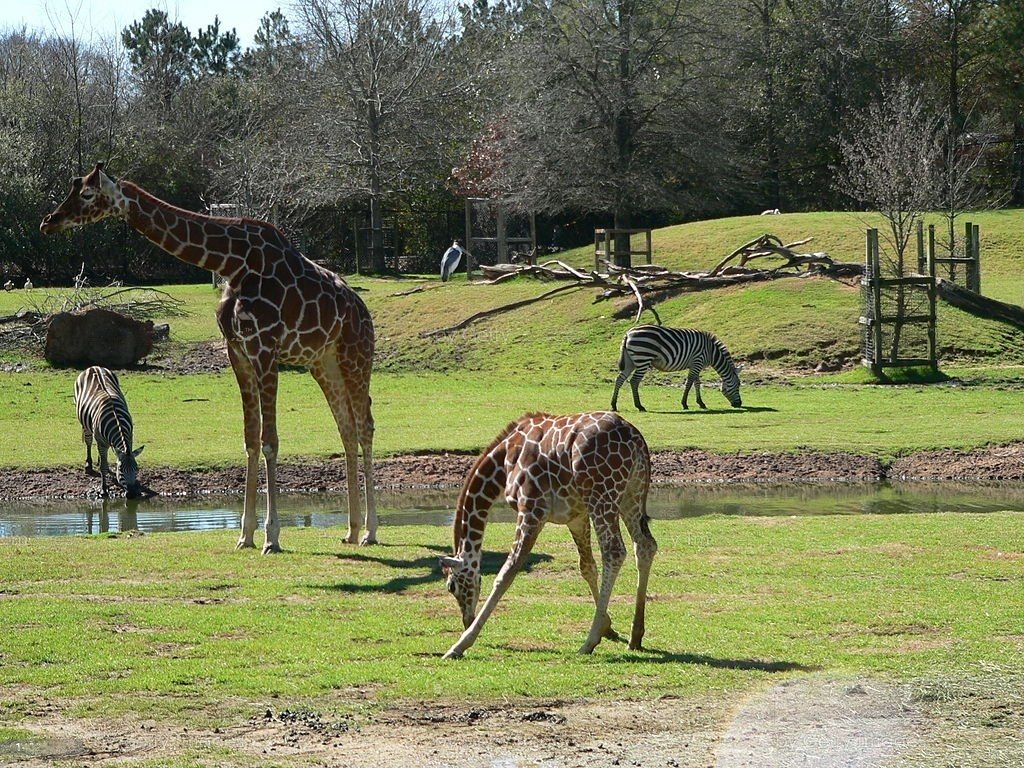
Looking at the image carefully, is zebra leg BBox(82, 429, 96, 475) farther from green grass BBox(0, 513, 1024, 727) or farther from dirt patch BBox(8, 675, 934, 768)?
dirt patch BBox(8, 675, 934, 768)

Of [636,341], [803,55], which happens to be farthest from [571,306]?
[803,55]

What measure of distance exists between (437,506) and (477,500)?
921 centimetres

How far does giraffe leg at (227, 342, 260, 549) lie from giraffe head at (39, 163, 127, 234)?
5.71 ft

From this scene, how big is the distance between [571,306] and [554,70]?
422 inches

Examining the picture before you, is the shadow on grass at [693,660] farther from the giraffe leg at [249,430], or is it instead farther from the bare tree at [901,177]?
the bare tree at [901,177]

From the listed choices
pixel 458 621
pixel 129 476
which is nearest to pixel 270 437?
pixel 458 621

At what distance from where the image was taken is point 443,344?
110 feet

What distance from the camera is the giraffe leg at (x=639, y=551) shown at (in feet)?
31.2

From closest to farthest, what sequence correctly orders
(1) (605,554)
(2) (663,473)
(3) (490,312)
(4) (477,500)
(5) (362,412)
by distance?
1. (1) (605,554)
2. (4) (477,500)
3. (5) (362,412)
4. (2) (663,473)
5. (3) (490,312)

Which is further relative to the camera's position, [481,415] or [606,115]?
[606,115]

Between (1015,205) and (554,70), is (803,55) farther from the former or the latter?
(554,70)

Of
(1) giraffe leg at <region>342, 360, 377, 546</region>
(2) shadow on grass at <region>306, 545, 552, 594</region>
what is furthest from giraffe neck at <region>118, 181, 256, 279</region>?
(2) shadow on grass at <region>306, 545, 552, 594</region>

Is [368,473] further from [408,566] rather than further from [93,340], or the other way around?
[93,340]

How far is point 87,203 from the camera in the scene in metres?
13.7
